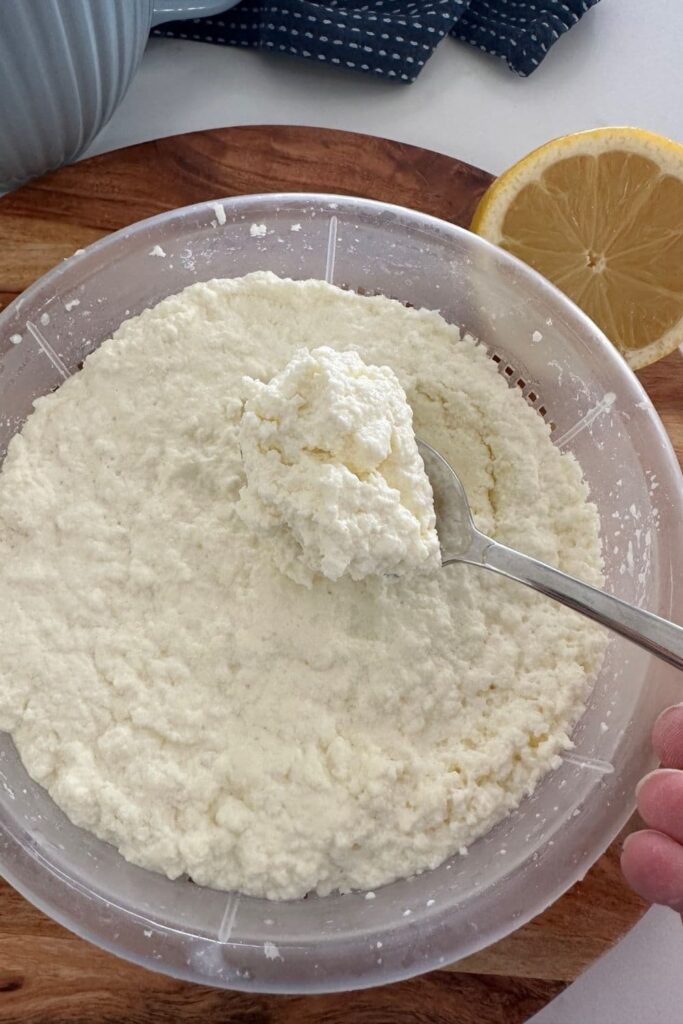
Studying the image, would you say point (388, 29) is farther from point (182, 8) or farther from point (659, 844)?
point (659, 844)

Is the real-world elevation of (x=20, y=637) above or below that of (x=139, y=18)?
below

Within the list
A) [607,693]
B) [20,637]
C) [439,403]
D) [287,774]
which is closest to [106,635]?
[20,637]

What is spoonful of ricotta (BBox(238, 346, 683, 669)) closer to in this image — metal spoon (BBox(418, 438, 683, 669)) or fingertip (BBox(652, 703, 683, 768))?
metal spoon (BBox(418, 438, 683, 669))

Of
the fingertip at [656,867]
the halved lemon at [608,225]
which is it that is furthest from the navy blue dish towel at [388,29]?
the fingertip at [656,867]

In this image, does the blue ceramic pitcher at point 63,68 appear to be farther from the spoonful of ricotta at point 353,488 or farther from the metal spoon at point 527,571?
the metal spoon at point 527,571

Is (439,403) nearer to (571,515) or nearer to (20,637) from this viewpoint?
(571,515)

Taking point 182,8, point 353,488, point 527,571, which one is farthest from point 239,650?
point 182,8
